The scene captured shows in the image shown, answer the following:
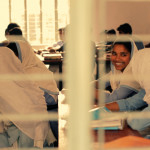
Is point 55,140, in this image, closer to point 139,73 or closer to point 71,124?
point 139,73

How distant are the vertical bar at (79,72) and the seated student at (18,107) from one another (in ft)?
4.23

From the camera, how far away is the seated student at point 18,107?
1829 mm

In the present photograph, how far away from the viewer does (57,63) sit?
4090 mm

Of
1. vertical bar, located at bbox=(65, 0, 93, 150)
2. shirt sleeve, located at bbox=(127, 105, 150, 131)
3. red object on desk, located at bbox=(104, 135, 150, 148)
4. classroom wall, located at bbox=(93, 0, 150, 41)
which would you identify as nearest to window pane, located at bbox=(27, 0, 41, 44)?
shirt sleeve, located at bbox=(127, 105, 150, 131)

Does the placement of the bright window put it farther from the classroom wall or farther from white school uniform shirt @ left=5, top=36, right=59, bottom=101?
the classroom wall

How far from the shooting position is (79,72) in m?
0.51

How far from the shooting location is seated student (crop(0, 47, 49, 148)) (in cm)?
183

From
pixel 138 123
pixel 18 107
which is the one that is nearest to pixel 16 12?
pixel 18 107

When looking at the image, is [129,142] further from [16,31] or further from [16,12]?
[16,12]

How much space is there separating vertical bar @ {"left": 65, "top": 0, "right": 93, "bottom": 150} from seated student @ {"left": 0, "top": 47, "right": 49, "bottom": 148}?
129 cm

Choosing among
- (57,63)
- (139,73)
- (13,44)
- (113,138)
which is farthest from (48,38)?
(113,138)

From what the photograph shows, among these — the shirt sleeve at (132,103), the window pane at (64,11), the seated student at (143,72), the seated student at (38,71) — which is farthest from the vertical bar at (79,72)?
the seated student at (38,71)

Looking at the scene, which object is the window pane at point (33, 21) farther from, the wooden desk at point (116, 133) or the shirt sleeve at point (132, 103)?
the wooden desk at point (116, 133)

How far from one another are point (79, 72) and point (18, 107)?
1.45m
